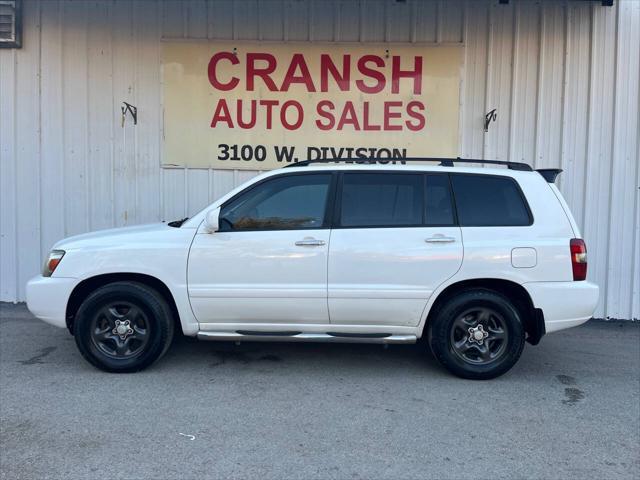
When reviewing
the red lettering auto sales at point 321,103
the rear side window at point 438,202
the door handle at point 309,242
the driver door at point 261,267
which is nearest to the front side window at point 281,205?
the driver door at point 261,267

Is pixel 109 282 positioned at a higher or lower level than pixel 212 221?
lower

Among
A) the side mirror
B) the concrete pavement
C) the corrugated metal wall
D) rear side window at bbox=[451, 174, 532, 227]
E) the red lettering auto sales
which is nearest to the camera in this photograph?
the concrete pavement

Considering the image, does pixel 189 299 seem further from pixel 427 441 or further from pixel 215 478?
pixel 427 441

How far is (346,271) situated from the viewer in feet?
16.7

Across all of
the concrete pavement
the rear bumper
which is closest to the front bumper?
the concrete pavement

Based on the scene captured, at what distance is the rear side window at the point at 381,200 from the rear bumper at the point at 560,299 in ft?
3.77

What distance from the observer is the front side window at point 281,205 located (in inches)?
205

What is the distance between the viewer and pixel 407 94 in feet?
25.8

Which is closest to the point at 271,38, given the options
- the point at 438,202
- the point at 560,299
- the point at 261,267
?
the point at 438,202

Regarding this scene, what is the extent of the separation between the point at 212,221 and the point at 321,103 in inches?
132

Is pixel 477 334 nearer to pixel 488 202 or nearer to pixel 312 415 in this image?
pixel 488 202

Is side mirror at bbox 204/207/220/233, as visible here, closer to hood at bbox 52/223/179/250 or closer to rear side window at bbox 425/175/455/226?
hood at bbox 52/223/179/250

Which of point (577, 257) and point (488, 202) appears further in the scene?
point (488, 202)

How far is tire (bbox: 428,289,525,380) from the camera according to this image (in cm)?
513
